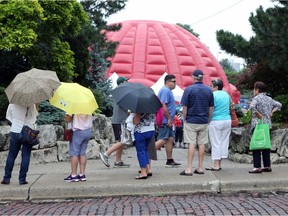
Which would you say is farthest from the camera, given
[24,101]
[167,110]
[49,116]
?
[49,116]

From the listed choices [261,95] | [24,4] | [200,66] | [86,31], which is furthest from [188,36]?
[261,95]

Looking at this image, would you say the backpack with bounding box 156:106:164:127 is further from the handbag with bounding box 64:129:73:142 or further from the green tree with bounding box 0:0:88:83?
the green tree with bounding box 0:0:88:83

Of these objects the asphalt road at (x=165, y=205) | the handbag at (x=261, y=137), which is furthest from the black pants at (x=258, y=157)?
the asphalt road at (x=165, y=205)

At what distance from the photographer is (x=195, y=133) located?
310 inches

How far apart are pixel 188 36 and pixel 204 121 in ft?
88.4

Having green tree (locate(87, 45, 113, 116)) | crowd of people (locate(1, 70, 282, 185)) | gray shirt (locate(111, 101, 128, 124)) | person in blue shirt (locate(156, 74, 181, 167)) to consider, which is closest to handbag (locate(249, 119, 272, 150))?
crowd of people (locate(1, 70, 282, 185))

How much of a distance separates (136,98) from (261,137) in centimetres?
234

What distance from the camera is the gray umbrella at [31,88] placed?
6.81 metres

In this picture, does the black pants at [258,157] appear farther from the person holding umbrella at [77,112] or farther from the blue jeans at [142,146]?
the person holding umbrella at [77,112]

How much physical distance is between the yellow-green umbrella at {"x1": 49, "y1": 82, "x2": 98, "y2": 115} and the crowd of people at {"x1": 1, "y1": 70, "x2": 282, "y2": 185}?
10.2 inches

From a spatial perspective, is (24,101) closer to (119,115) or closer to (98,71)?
(119,115)

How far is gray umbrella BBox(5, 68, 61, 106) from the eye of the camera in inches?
268

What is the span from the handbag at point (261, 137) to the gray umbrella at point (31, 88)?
138 inches

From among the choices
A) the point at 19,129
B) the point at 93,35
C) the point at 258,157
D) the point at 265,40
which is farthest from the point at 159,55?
the point at 19,129
